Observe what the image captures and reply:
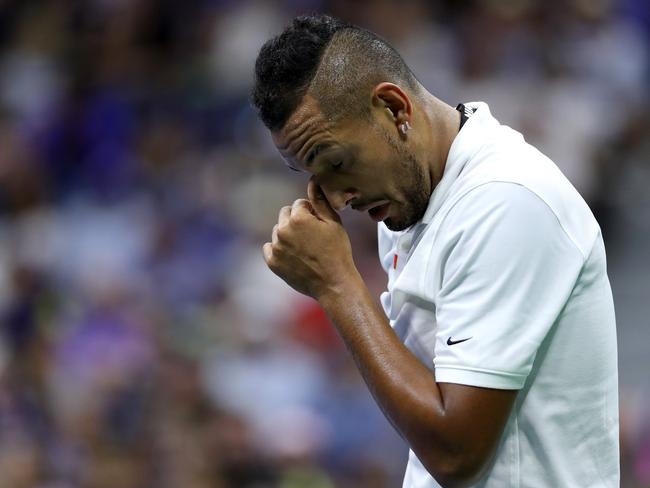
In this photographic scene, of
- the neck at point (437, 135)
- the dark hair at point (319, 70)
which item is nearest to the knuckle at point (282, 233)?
the dark hair at point (319, 70)

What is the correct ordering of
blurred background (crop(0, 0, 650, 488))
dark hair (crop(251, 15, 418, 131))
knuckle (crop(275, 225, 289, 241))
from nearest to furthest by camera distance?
dark hair (crop(251, 15, 418, 131)) → knuckle (crop(275, 225, 289, 241)) → blurred background (crop(0, 0, 650, 488))

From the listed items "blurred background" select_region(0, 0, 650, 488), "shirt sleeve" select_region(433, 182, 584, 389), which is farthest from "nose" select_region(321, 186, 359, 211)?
"blurred background" select_region(0, 0, 650, 488)

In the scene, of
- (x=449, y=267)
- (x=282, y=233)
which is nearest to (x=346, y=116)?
(x=282, y=233)

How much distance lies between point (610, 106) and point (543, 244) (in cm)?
470

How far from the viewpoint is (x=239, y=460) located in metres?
5.51

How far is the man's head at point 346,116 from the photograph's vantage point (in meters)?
2.43

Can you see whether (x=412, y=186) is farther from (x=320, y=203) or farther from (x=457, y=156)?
(x=320, y=203)

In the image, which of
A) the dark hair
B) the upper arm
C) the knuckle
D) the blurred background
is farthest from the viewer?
the blurred background

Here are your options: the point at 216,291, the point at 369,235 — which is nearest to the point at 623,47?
the point at 369,235

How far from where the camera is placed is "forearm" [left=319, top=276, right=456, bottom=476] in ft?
7.17

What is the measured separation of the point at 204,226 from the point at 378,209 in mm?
4683

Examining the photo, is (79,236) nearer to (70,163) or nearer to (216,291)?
(70,163)

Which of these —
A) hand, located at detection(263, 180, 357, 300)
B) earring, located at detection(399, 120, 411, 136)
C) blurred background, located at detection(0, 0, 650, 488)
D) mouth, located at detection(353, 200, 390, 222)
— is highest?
blurred background, located at detection(0, 0, 650, 488)

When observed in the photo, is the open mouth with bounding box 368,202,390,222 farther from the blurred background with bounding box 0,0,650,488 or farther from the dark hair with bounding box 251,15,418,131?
the blurred background with bounding box 0,0,650,488
